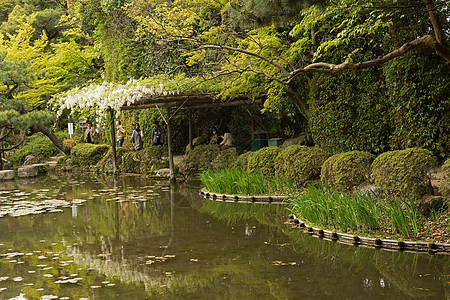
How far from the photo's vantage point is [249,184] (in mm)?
11172

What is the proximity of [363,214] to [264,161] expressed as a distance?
518cm

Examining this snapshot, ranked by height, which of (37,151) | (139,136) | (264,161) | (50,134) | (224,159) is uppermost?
(50,134)

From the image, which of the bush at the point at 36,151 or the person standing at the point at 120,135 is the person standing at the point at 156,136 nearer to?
the person standing at the point at 120,135

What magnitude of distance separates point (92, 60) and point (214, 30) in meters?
17.3

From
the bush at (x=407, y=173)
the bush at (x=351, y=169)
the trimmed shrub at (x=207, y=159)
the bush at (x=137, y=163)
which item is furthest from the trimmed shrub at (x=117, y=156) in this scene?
the bush at (x=407, y=173)

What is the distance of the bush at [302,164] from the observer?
10.5 m

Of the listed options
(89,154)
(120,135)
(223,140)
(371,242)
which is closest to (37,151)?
(89,154)

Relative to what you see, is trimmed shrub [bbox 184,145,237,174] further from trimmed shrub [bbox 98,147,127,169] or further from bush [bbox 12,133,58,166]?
bush [bbox 12,133,58,166]

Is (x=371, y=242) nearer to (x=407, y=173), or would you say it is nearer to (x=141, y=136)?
(x=407, y=173)

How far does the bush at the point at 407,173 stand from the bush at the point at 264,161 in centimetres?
418

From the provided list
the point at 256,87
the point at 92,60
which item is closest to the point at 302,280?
the point at 256,87

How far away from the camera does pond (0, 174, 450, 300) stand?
4891 mm

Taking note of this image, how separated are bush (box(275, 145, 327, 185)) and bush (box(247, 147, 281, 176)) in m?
0.82

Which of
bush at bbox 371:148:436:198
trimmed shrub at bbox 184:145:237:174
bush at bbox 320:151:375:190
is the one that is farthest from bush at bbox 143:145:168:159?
bush at bbox 371:148:436:198
